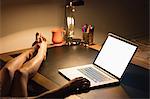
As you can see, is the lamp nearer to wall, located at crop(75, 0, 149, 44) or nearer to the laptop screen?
wall, located at crop(75, 0, 149, 44)

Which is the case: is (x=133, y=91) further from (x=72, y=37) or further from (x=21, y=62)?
(x=72, y=37)

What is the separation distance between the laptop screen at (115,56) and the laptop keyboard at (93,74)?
0.05 m

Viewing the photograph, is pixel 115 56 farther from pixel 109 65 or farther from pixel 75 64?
pixel 75 64

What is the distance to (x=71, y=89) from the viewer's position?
134 centimetres

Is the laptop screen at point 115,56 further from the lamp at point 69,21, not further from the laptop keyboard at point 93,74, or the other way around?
the lamp at point 69,21

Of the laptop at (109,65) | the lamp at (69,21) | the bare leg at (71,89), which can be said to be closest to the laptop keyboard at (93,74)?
the laptop at (109,65)

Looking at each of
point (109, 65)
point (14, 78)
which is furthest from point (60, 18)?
point (14, 78)

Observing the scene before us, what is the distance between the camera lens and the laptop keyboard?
1515mm

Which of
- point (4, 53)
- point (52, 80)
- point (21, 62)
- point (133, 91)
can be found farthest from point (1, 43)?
point (133, 91)

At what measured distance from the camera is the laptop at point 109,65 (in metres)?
1.50

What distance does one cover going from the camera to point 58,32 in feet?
7.11

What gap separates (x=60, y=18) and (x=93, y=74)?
82 cm

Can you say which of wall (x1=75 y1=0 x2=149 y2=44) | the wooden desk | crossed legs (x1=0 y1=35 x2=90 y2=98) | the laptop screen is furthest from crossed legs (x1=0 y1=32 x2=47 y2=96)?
wall (x1=75 y1=0 x2=149 y2=44)

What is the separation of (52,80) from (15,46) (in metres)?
0.70
